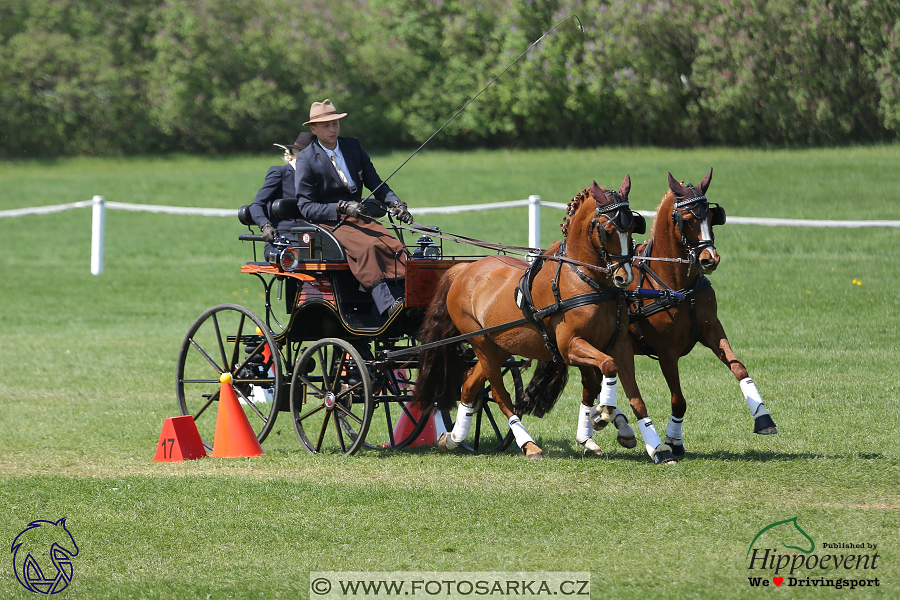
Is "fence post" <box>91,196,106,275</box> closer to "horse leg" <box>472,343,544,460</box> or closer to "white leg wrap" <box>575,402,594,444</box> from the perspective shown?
"horse leg" <box>472,343,544,460</box>

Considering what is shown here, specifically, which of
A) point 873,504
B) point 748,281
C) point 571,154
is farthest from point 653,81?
point 873,504

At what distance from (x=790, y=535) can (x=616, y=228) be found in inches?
88.4

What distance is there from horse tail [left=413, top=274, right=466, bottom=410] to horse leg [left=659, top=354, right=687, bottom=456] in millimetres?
1492

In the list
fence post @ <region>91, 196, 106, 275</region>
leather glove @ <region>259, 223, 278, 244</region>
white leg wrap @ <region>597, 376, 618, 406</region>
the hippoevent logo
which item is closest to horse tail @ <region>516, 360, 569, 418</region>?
white leg wrap @ <region>597, 376, 618, 406</region>

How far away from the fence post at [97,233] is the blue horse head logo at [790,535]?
13.7m

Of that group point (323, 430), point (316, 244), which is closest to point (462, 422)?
point (323, 430)

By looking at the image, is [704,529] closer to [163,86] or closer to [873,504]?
[873,504]

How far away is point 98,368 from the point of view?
12.4 metres

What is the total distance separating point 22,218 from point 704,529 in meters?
22.7

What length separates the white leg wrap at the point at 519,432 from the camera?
7656 mm

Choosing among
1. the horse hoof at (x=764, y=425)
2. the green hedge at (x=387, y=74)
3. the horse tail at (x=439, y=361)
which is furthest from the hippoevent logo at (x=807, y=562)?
the green hedge at (x=387, y=74)

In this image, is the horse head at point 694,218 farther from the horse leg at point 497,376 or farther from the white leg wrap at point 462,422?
the white leg wrap at point 462,422

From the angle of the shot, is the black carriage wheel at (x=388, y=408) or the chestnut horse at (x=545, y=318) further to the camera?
the black carriage wheel at (x=388, y=408)

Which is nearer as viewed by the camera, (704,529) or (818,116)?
(704,529)
